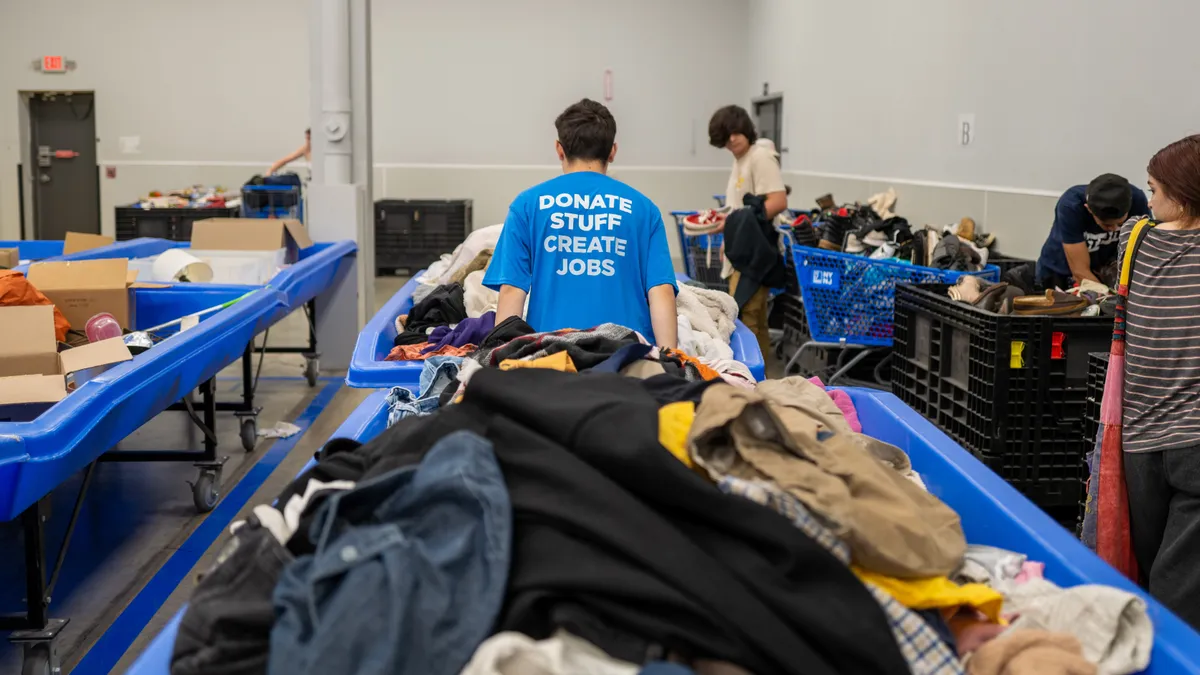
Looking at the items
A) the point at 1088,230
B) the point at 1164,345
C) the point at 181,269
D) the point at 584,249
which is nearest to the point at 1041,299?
the point at 1088,230

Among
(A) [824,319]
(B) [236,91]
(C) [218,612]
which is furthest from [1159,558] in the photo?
(B) [236,91]

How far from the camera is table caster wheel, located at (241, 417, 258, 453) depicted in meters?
5.04

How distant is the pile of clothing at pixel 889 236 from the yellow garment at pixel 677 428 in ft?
12.7

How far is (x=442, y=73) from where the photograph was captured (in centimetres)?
1302

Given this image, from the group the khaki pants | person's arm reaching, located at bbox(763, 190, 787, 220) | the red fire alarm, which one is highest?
the red fire alarm

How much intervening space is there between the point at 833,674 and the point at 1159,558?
73.7 inches

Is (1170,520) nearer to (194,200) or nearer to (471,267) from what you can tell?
(471,267)

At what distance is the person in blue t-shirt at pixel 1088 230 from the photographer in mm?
3834

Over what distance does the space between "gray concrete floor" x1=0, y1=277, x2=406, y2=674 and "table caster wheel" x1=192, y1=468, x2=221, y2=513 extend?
5cm

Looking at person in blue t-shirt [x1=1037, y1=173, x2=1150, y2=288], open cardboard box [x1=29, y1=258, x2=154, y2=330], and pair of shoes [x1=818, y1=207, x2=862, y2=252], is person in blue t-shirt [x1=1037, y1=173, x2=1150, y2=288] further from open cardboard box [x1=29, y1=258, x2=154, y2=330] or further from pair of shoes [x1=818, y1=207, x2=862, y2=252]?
open cardboard box [x1=29, y1=258, x2=154, y2=330]

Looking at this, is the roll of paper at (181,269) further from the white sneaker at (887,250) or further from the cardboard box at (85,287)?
the white sneaker at (887,250)

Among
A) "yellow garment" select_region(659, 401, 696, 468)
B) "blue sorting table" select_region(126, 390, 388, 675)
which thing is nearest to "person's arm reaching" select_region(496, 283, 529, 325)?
"blue sorting table" select_region(126, 390, 388, 675)

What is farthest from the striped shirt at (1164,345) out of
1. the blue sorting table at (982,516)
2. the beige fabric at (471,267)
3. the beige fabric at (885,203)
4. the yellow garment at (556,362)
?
the beige fabric at (885,203)

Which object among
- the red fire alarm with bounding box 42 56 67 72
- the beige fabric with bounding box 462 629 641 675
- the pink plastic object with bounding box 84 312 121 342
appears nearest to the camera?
the beige fabric with bounding box 462 629 641 675
